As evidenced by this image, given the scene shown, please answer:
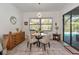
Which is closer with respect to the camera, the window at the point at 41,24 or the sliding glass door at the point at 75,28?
the sliding glass door at the point at 75,28

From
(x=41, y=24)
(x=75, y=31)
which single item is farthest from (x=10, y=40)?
(x=41, y=24)

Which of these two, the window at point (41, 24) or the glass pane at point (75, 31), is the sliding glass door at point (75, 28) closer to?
the glass pane at point (75, 31)

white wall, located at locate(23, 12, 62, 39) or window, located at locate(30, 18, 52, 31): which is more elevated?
white wall, located at locate(23, 12, 62, 39)

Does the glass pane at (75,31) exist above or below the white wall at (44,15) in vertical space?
below

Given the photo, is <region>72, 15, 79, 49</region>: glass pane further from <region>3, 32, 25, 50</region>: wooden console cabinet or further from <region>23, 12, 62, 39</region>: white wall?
<region>23, 12, 62, 39</region>: white wall

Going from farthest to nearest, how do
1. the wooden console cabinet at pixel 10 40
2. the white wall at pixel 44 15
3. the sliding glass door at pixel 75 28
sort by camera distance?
the white wall at pixel 44 15
the sliding glass door at pixel 75 28
the wooden console cabinet at pixel 10 40

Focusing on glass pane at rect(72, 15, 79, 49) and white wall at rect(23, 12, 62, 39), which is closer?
glass pane at rect(72, 15, 79, 49)

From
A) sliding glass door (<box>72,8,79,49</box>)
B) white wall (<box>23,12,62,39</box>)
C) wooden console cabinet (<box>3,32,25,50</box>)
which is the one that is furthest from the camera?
white wall (<box>23,12,62,39</box>)

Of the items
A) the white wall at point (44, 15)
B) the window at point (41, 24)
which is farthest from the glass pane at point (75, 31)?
the window at point (41, 24)

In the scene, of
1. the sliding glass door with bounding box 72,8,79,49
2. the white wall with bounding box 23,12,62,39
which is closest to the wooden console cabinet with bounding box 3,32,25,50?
the sliding glass door with bounding box 72,8,79,49

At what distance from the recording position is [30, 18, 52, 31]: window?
845 cm

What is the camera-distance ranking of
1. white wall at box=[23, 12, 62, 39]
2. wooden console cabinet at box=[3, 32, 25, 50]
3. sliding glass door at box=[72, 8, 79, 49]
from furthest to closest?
white wall at box=[23, 12, 62, 39] → sliding glass door at box=[72, 8, 79, 49] → wooden console cabinet at box=[3, 32, 25, 50]

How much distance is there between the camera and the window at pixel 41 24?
27.7 ft
